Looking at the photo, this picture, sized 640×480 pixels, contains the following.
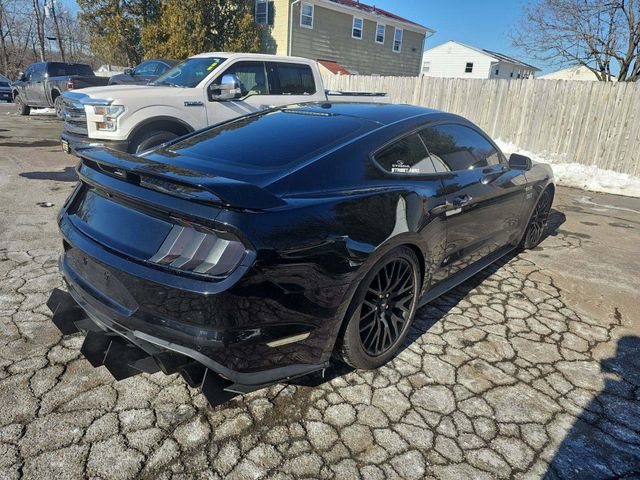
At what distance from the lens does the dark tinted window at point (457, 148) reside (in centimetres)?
324

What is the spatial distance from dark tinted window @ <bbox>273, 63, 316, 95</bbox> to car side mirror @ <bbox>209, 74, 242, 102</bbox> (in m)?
0.87

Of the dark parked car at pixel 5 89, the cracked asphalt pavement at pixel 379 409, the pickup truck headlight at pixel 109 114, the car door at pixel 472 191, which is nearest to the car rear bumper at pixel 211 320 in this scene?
the cracked asphalt pavement at pixel 379 409

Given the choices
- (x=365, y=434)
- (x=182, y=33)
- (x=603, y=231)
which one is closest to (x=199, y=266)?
(x=365, y=434)

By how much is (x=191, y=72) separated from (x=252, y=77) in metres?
0.99

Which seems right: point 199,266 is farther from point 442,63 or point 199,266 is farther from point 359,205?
point 442,63

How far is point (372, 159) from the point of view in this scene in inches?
107

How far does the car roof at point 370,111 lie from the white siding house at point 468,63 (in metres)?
39.5

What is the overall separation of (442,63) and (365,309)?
4418cm

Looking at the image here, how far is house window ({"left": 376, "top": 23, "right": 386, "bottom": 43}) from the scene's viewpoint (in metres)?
27.9

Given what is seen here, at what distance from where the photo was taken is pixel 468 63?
40062 millimetres

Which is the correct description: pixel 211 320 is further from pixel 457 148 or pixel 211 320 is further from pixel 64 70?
pixel 64 70

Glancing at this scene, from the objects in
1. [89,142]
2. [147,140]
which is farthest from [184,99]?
[89,142]

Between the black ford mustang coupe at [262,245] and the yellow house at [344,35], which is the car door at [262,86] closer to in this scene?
the black ford mustang coupe at [262,245]

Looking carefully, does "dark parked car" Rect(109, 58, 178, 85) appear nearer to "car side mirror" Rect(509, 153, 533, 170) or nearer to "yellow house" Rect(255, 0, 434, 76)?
"car side mirror" Rect(509, 153, 533, 170)
